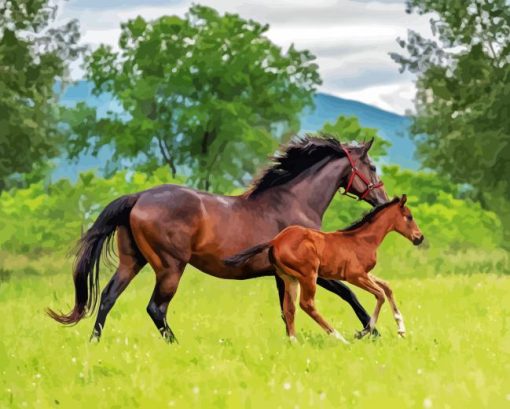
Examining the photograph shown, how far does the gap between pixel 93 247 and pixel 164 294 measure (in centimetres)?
128

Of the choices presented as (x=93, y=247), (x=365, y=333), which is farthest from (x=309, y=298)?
(x=93, y=247)

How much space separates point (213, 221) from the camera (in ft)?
37.5

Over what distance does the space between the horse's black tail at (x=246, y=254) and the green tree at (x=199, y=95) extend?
3498 centimetres

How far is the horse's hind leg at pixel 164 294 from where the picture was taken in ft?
36.6

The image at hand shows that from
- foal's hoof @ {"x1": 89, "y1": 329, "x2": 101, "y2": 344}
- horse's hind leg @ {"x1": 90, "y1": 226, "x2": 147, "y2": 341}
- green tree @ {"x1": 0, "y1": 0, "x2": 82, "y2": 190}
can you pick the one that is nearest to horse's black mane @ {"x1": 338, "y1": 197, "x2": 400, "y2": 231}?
horse's hind leg @ {"x1": 90, "y1": 226, "x2": 147, "y2": 341}

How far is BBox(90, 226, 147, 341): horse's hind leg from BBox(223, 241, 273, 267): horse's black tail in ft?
4.38

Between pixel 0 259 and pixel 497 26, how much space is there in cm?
2164

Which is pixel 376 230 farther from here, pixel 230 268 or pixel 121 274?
pixel 121 274

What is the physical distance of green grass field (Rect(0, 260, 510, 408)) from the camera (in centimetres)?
788

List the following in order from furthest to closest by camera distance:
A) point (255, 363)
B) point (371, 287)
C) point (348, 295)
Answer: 1. point (348, 295)
2. point (371, 287)
3. point (255, 363)

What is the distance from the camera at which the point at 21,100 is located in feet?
104

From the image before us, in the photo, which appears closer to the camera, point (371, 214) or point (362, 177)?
point (371, 214)

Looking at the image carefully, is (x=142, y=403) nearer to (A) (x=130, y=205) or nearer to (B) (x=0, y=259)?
(A) (x=130, y=205)

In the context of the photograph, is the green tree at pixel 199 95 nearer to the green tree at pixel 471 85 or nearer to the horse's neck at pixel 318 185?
the green tree at pixel 471 85
